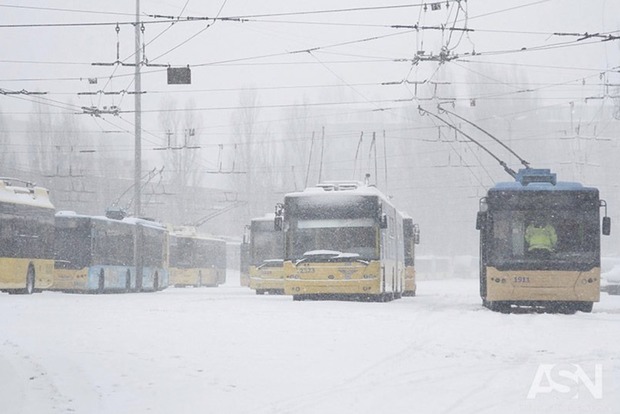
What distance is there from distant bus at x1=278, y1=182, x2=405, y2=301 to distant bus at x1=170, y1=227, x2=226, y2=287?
3012 cm

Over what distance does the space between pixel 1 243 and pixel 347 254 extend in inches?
374

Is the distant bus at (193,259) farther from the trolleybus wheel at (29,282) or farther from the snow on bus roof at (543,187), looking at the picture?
the snow on bus roof at (543,187)

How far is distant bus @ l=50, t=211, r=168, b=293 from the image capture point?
40.5m

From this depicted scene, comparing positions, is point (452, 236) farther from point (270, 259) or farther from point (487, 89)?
point (270, 259)

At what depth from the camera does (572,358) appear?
13.7 metres

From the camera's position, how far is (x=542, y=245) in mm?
25484

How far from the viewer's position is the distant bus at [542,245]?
25047mm

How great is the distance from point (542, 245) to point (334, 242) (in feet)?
18.8

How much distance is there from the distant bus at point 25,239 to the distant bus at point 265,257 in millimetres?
9097

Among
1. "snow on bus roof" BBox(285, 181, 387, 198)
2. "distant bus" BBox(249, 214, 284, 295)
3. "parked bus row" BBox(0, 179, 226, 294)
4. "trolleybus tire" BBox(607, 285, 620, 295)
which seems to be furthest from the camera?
"trolleybus tire" BBox(607, 285, 620, 295)

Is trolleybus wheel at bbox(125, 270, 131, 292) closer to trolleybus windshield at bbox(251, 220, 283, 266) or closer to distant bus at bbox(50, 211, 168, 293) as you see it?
distant bus at bbox(50, 211, 168, 293)

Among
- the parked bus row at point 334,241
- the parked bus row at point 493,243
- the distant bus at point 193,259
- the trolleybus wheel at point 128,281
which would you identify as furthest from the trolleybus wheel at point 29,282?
the distant bus at point 193,259

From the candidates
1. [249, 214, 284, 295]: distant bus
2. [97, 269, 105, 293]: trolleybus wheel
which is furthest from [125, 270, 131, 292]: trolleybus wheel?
[249, 214, 284, 295]: distant bus

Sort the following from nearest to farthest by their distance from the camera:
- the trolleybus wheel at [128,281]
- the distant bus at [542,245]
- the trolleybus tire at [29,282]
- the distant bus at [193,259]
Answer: the distant bus at [542,245]
the trolleybus tire at [29,282]
the trolleybus wheel at [128,281]
the distant bus at [193,259]
